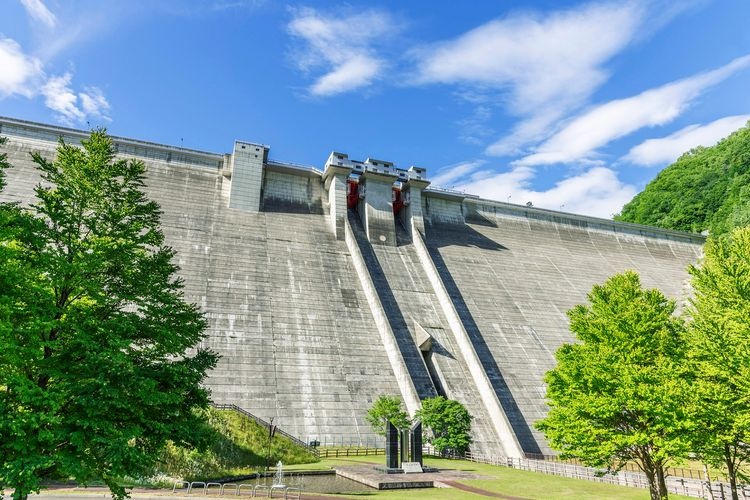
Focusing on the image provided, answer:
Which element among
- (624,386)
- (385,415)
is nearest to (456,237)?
(385,415)

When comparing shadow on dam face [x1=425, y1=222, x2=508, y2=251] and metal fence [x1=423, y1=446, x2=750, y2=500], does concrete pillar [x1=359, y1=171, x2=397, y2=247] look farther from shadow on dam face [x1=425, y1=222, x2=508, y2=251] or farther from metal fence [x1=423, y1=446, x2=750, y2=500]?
metal fence [x1=423, y1=446, x2=750, y2=500]

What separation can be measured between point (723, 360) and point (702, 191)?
87.2m

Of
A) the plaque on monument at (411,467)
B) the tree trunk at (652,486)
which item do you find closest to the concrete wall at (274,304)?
the plaque on monument at (411,467)

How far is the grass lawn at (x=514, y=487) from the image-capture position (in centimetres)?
1870

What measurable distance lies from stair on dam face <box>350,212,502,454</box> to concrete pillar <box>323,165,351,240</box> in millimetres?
2297

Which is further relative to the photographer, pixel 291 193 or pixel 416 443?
pixel 291 193

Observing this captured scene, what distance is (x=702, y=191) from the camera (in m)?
86.0

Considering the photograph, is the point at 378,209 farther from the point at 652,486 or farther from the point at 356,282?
the point at 652,486

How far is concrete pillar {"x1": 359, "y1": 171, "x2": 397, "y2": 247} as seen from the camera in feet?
163

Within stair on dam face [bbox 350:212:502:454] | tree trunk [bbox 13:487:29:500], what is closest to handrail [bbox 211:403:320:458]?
stair on dam face [bbox 350:212:502:454]

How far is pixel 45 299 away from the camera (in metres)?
11.3

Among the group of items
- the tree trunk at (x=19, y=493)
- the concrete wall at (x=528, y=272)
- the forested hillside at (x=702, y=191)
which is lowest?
the tree trunk at (x=19, y=493)

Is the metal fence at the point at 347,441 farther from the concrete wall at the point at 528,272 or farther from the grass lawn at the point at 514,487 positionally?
the concrete wall at the point at 528,272

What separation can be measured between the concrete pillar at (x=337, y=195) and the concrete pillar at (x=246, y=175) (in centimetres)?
754
